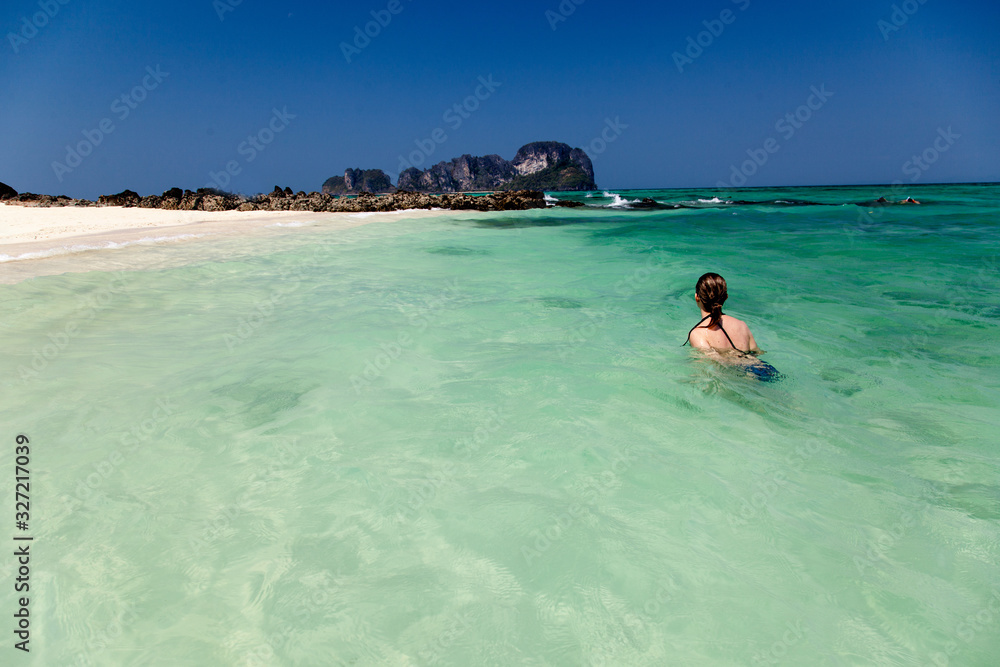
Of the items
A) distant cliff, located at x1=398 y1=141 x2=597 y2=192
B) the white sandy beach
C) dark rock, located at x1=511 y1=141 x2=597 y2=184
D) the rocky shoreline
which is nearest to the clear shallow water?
the white sandy beach

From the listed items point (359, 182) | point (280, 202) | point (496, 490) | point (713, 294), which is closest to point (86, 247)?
point (496, 490)

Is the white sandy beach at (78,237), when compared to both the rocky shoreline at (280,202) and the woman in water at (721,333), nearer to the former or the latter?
the rocky shoreline at (280,202)

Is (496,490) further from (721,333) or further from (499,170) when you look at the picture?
(499,170)

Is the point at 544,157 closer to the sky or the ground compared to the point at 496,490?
closer to the sky

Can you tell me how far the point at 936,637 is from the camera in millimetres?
1896

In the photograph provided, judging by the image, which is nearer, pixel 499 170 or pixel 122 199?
pixel 122 199

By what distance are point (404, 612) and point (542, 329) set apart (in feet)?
14.4

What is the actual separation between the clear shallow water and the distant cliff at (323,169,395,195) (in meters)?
162

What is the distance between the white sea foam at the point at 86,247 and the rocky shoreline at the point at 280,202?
14.6 meters

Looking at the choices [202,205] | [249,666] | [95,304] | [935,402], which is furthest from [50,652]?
[202,205]

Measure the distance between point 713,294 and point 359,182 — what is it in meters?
179

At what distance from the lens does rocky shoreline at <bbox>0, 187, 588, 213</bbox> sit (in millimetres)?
27984

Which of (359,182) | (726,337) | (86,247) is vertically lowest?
(726,337)

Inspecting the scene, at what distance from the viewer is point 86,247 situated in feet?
35.7
